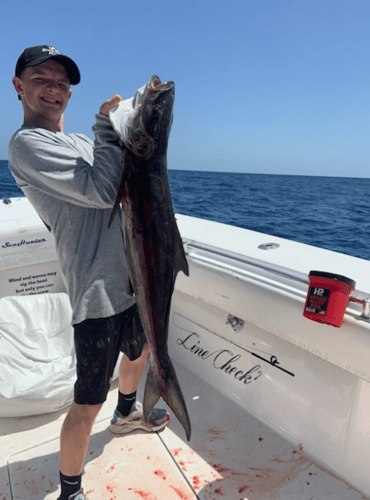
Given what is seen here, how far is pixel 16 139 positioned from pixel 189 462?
7.12ft

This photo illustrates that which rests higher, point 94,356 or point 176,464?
point 94,356

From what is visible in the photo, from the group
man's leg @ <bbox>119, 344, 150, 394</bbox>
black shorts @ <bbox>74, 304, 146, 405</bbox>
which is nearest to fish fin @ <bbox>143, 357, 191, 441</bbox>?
black shorts @ <bbox>74, 304, 146, 405</bbox>

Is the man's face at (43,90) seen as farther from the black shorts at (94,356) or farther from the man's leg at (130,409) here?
the man's leg at (130,409)

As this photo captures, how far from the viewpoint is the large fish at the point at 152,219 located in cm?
157

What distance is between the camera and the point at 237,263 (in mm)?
2783

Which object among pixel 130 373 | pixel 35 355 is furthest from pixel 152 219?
pixel 35 355

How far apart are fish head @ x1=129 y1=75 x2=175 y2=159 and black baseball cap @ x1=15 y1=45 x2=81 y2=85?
644mm

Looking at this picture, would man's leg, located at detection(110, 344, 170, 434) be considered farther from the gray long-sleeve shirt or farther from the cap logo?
the cap logo

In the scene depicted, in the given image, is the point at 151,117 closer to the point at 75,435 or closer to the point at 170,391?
the point at 170,391

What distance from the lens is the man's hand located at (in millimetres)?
1735

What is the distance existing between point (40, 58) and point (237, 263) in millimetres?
1713

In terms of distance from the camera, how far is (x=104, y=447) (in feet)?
8.70

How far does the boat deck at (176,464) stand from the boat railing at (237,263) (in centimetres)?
115

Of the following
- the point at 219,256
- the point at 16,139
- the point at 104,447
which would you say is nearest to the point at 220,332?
the point at 219,256
